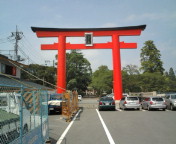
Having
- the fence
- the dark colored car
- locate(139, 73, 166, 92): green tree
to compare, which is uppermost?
locate(139, 73, 166, 92): green tree

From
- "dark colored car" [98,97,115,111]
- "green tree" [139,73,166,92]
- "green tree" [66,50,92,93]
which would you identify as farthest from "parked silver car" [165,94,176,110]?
"green tree" [66,50,92,93]

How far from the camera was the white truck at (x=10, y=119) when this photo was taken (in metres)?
4.76

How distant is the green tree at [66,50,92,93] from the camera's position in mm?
64312

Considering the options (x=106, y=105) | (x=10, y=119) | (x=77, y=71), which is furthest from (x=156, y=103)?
(x=77, y=71)

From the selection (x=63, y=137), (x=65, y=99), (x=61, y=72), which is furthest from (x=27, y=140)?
(x=61, y=72)

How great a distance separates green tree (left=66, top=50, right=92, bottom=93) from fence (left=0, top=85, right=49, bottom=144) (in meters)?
56.0

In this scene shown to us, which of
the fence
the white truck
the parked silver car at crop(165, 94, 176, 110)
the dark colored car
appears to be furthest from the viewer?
the dark colored car

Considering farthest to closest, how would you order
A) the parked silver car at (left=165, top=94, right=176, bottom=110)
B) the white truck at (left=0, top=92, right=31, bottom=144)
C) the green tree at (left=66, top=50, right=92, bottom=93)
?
the green tree at (left=66, top=50, right=92, bottom=93) < the parked silver car at (left=165, top=94, right=176, bottom=110) < the white truck at (left=0, top=92, right=31, bottom=144)

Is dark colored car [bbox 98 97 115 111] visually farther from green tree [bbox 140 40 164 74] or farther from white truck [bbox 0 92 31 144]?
green tree [bbox 140 40 164 74]

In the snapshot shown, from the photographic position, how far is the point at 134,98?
67.4 feet

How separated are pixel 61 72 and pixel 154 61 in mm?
44804

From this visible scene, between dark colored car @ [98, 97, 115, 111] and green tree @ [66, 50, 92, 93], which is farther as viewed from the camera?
green tree @ [66, 50, 92, 93]

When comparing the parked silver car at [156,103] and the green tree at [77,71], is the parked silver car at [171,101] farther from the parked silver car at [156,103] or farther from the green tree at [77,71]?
the green tree at [77,71]

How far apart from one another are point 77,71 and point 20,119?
6207 cm
